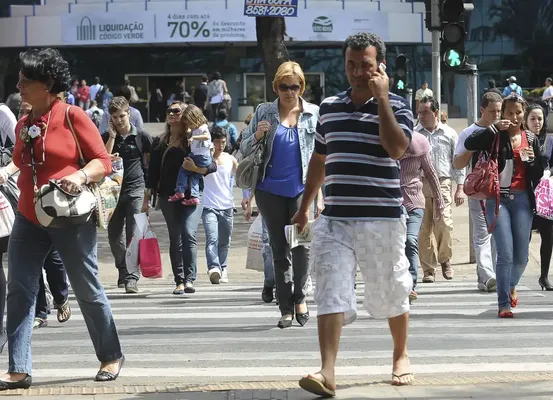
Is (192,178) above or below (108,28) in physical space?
below

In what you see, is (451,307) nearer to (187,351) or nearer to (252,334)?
(252,334)

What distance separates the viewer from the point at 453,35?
50.5 ft

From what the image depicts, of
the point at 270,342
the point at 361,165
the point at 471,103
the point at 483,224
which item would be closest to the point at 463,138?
the point at 483,224

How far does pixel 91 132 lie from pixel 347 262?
5.05ft

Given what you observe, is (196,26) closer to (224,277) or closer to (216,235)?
(224,277)

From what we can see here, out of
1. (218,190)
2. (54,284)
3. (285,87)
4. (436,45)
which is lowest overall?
(54,284)

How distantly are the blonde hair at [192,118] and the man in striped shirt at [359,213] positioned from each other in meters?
5.77

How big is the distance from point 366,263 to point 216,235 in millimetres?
7162

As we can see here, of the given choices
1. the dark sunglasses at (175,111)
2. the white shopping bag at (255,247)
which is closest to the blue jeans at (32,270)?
the white shopping bag at (255,247)

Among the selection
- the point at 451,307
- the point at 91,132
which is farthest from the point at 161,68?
the point at 91,132

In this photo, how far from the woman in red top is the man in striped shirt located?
1233 mm

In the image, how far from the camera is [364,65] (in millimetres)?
6355

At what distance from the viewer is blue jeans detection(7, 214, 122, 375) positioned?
663cm

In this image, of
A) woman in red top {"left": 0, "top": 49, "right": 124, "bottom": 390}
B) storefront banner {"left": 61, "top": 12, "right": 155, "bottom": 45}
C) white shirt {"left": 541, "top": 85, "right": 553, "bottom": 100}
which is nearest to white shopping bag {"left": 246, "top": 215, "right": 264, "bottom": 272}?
woman in red top {"left": 0, "top": 49, "right": 124, "bottom": 390}
